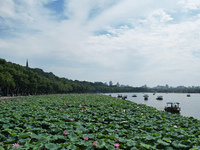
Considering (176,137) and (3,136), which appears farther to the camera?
(176,137)

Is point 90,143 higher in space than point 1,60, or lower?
lower

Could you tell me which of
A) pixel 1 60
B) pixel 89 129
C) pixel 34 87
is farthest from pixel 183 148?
pixel 1 60

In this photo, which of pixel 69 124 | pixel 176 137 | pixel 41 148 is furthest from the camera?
pixel 69 124

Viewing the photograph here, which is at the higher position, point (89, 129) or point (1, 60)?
point (1, 60)

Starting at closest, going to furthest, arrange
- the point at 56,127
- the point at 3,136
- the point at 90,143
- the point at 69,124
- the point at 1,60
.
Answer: the point at 90,143, the point at 3,136, the point at 56,127, the point at 69,124, the point at 1,60

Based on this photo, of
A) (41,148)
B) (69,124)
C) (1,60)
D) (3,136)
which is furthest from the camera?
(1,60)

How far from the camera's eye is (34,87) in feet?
186

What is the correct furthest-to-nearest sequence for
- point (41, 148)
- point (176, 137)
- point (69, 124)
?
point (69, 124)
point (176, 137)
point (41, 148)

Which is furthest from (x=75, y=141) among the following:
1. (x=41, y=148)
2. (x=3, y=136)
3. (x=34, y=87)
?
(x=34, y=87)

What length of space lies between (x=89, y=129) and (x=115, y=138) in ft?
4.75

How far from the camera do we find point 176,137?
560 centimetres

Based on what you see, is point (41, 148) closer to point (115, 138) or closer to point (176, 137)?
point (115, 138)

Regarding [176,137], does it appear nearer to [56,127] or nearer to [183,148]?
[183,148]

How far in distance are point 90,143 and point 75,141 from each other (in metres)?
0.48
